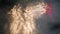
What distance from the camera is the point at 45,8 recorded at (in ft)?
2.74

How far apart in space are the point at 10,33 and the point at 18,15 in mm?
83

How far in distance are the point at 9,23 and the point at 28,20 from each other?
0.08 meters

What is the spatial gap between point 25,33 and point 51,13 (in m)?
0.13

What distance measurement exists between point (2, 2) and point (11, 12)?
60mm

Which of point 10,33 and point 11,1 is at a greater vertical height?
point 11,1

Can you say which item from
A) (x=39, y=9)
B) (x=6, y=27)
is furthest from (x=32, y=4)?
(x=6, y=27)

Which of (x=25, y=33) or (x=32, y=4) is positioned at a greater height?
(x=32, y=4)

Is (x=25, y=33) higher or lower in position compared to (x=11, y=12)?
lower

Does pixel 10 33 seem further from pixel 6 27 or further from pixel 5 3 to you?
pixel 5 3

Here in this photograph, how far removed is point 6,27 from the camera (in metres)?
0.83

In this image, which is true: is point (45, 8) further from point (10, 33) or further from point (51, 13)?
point (10, 33)

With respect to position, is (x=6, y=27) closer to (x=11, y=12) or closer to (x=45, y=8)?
(x=11, y=12)

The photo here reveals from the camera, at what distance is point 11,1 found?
862 mm

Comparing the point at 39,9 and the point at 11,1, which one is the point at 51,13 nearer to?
the point at 39,9
